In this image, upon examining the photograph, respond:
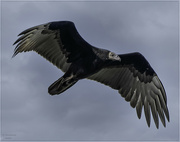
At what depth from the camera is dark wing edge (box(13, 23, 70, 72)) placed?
36.6 ft

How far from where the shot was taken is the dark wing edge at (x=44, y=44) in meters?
11.2

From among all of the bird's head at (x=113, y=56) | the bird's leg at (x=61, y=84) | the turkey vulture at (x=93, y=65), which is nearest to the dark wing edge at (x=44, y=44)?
the turkey vulture at (x=93, y=65)

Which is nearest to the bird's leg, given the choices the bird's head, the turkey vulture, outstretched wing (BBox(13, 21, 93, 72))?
the turkey vulture

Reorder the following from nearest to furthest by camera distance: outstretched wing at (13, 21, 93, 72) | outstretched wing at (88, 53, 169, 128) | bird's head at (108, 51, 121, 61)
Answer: outstretched wing at (13, 21, 93, 72)
bird's head at (108, 51, 121, 61)
outstretched wing at (88, 53, 169, 128)

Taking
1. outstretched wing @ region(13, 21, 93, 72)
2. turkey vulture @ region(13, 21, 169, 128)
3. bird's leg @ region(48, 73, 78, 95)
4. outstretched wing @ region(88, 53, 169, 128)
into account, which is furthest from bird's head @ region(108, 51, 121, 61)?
bird's leg @ region(48, 73, 78, 95)

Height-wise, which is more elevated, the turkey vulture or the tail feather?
the turkey vulture

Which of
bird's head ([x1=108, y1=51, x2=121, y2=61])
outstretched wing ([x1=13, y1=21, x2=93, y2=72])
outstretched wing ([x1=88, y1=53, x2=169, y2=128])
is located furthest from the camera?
outstretched wing ([x1=88, y1=53, x2=169, y2=128])

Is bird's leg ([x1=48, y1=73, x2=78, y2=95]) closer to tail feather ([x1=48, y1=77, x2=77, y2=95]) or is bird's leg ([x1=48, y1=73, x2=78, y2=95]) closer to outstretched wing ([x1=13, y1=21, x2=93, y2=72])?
tail feather ([x1=48, y1=77, x2=77, y2=95])

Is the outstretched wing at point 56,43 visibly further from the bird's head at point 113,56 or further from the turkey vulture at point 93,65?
the bird's head at point 113,56

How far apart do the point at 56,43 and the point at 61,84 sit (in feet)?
4.75

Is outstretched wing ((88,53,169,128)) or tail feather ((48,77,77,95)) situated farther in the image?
outstretched wing ((88,53,169,128))

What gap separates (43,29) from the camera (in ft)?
36.5

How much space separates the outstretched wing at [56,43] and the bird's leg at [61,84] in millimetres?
565

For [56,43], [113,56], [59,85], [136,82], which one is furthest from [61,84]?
[136,82]
